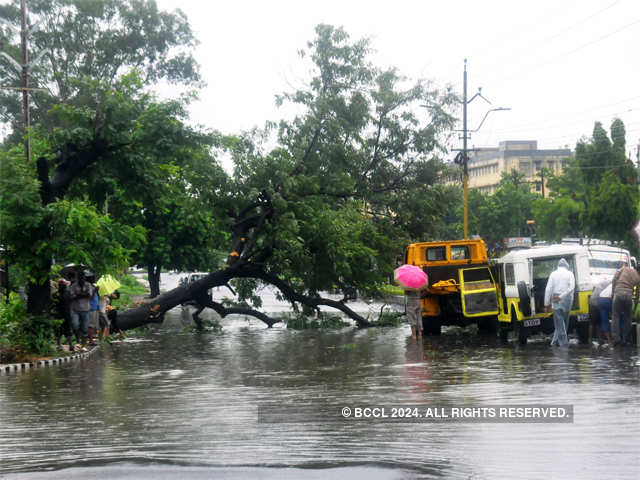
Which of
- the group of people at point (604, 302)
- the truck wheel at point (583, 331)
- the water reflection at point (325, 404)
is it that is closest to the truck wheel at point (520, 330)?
the water reflection at point (325, 404)

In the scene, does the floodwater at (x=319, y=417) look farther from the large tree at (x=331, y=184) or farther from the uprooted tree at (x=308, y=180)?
the large tree at (x=331, y=184)

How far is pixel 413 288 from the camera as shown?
23.5 metres

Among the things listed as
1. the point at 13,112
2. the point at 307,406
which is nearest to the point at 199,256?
the point at 13,112

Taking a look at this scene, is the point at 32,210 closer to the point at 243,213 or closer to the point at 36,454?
the point at 243,213

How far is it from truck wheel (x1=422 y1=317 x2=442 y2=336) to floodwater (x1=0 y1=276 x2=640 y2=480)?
16.5 ft

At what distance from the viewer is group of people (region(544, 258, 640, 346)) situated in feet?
57.6

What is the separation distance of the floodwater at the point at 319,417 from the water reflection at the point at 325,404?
0.02 metres

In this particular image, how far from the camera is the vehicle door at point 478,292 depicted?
22891 millimetres

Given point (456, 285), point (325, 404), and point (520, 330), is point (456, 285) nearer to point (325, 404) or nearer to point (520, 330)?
point (520, 330)

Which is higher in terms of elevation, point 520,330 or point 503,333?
point 520,330

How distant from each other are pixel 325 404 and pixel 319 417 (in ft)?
3.63

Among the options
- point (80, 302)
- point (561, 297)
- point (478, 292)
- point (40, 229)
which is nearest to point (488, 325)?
point (478, 292)

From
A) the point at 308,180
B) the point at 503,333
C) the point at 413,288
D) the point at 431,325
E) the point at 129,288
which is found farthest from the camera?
the point at 129,288

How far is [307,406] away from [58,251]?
11185 millimetres
